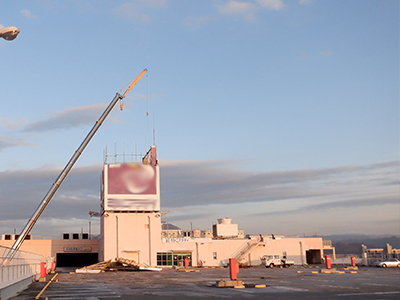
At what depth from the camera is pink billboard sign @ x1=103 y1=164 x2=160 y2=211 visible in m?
81.8

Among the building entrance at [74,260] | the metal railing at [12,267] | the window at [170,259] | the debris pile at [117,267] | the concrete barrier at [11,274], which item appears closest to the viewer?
the metal railing at [12,267]

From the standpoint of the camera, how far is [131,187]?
83312 millimetres

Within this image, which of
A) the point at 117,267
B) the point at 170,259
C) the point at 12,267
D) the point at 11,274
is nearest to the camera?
the point at 11,274

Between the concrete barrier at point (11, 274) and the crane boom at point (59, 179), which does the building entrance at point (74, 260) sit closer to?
the crane boom at point (59, 179)

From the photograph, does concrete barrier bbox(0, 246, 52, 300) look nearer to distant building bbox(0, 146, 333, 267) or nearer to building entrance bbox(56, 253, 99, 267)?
distant building bbox(0, 146, 333, 267)

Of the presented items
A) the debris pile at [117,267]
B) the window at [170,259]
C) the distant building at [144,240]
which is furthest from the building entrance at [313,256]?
the debris pile at [117,267]

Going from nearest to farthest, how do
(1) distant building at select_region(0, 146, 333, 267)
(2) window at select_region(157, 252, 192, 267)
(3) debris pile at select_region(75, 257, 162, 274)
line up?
(3) debris pile at select_region(75, 257, 162, 274) → (1) distant building at select_region(0, 146, 333, 267) → (2) window at select_region(157, 252, 192, 267)

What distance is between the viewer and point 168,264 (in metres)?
83.0

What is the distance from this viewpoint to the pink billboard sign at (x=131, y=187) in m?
81.8

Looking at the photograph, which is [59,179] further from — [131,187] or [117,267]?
[117,267]

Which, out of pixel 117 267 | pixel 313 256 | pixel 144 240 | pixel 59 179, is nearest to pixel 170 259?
pixel 144 240

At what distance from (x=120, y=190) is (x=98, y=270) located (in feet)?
69.5

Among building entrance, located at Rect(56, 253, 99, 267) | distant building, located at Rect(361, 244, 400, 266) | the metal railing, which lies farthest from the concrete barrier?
building entrance, located at Rect(56, 253, 99, 267)

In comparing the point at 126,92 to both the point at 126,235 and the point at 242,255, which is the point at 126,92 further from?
the point at 242,255
